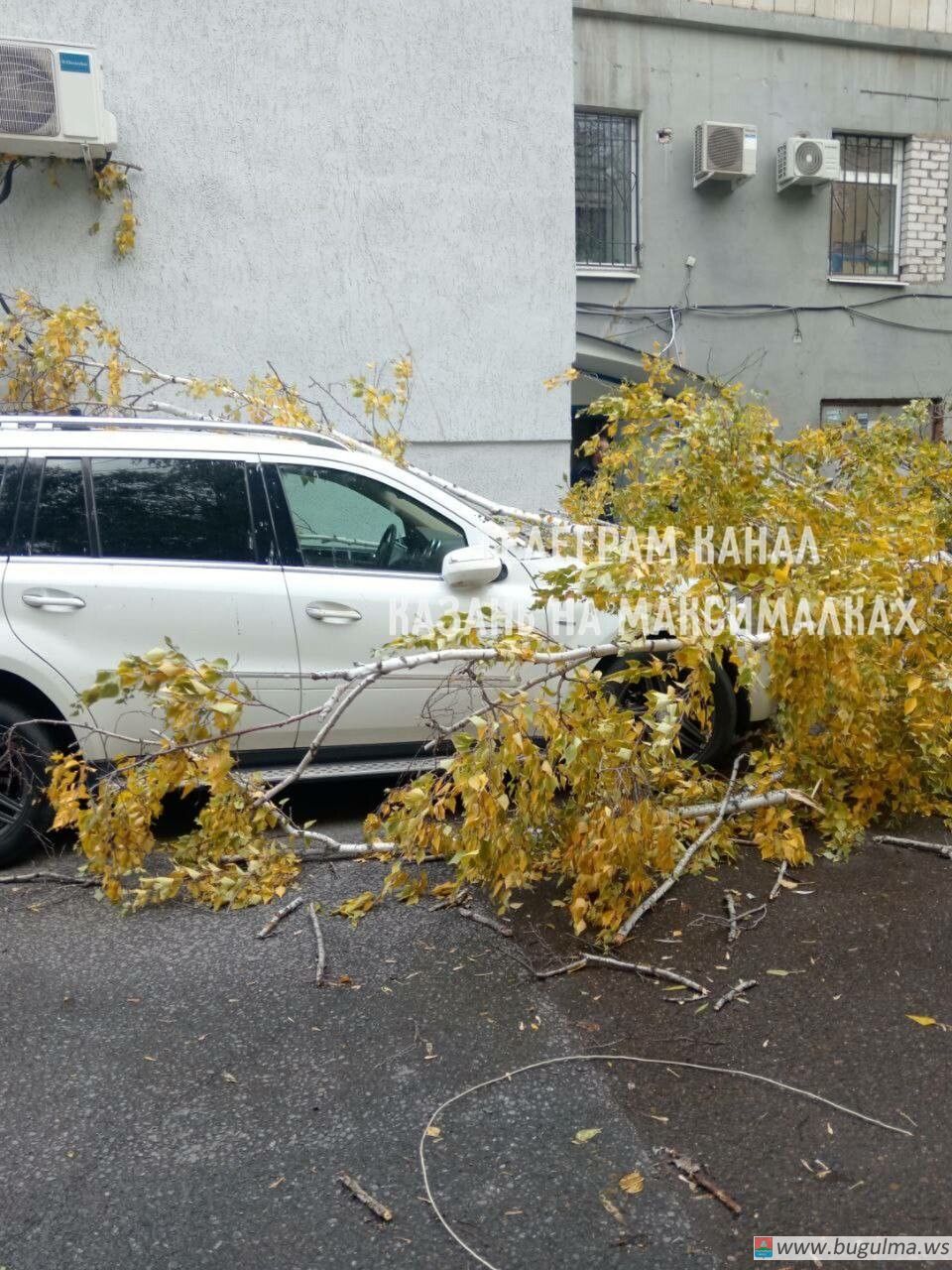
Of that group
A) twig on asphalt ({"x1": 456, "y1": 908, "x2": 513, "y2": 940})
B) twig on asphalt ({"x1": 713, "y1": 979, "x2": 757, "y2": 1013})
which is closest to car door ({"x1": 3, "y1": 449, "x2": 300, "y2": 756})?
twig on asphalt ({"x1": 456, "y1": 908, "x2": 513, "y2": 940})

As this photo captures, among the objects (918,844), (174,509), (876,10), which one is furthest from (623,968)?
(876,10)

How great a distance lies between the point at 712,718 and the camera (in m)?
5.05

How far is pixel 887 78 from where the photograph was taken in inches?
486

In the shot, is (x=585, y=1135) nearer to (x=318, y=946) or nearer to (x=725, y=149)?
(x=318, y=946)

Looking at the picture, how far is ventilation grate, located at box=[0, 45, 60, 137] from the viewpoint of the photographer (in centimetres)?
690

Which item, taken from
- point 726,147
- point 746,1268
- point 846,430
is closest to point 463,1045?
point 746,1268

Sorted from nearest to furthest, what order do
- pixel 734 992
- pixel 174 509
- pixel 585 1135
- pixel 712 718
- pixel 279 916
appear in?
pixel 585 1135 < pixel 734 992 < pixel 279 916 < pixel 174 509 < pixel 712 718

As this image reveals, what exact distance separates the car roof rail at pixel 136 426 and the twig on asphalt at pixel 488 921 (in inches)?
96.4

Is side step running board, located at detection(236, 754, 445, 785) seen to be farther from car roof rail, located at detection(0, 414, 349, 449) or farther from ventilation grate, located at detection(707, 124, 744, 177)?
ventilation grate, located at detection(707, 124, 744, 177)

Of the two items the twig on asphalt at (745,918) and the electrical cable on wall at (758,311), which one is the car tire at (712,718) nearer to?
the twig on asphalt at (745,918)

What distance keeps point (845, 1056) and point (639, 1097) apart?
624 millimetres

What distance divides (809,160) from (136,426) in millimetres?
9513

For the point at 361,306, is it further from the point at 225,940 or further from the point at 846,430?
the point at 225,940

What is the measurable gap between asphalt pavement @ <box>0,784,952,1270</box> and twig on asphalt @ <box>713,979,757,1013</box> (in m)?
0.04
